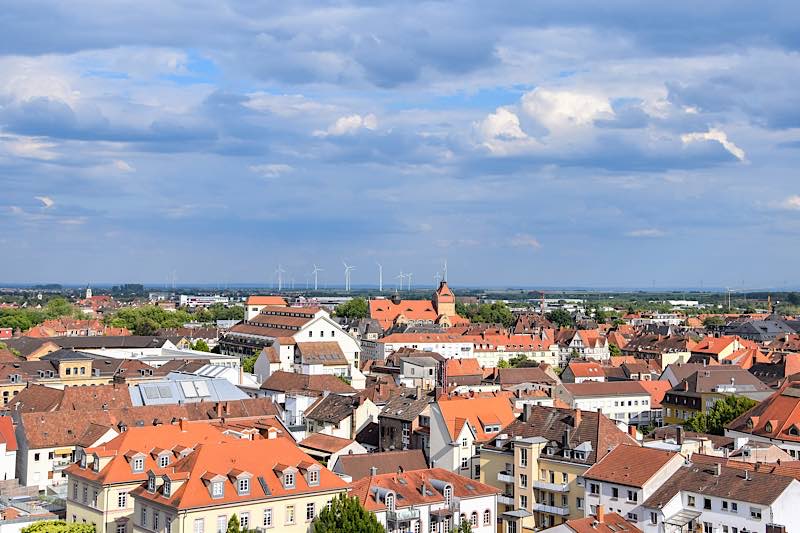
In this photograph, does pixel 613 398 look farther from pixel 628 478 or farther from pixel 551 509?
pixel 628 478

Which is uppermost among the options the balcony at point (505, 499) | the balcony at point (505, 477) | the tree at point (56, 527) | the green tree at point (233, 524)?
the green tree at point (233, 524)

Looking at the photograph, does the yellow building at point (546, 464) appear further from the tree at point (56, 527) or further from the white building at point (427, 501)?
the tree at point (56, 527)

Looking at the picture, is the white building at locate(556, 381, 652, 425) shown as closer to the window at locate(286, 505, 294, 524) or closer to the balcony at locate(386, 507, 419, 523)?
the balcony at locate(386, 507, 419, 523)

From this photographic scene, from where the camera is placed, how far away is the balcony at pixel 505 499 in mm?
60469

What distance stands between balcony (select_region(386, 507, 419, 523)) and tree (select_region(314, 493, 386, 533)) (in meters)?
4.17

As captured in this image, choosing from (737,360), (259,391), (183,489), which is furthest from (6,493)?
(737,360)

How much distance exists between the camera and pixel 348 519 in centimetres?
4644

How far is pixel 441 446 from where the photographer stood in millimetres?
67312

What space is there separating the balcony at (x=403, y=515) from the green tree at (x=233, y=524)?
29.4ft

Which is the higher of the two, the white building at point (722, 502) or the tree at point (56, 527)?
the white building at point (722, 502)

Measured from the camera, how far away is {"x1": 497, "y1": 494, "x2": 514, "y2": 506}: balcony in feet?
198

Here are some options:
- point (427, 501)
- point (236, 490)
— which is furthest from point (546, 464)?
point (236, 490)

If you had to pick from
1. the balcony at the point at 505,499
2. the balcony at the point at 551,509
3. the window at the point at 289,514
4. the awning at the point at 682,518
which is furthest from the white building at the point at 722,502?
the window at the point at 289,514

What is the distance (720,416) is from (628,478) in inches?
1238
